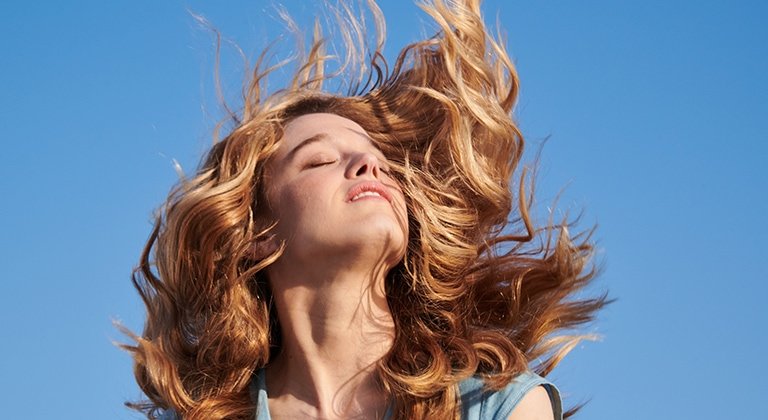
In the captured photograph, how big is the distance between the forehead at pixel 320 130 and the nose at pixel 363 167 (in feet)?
0.74

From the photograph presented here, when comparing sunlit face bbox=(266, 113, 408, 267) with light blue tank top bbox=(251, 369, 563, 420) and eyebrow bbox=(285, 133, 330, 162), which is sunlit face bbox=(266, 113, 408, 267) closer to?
eyebrow bbox=(285, 133, 330, 162)

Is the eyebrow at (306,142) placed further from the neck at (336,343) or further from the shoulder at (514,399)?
the shoulder at (514,399)

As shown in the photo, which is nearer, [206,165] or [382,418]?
[382,418]

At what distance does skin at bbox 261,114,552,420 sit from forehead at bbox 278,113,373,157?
98 mm

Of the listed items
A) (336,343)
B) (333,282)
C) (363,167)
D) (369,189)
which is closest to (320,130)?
(363,167)

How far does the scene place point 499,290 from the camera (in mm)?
5004

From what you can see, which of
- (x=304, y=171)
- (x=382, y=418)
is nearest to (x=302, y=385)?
(x=382, y=418)

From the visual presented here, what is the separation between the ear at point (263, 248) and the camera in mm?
4848

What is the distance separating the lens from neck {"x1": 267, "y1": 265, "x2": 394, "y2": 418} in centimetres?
458

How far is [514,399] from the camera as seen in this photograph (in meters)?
4.36

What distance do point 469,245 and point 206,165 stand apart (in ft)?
4.26

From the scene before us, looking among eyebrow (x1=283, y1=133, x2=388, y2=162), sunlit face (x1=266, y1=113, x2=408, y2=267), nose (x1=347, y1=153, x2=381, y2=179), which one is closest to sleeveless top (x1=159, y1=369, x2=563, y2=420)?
sunlit face (x1=266, y1=113, x2=408, y2=267)

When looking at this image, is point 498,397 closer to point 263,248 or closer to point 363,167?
point 363,167

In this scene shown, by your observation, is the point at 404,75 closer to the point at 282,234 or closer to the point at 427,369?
the point at 282,234
